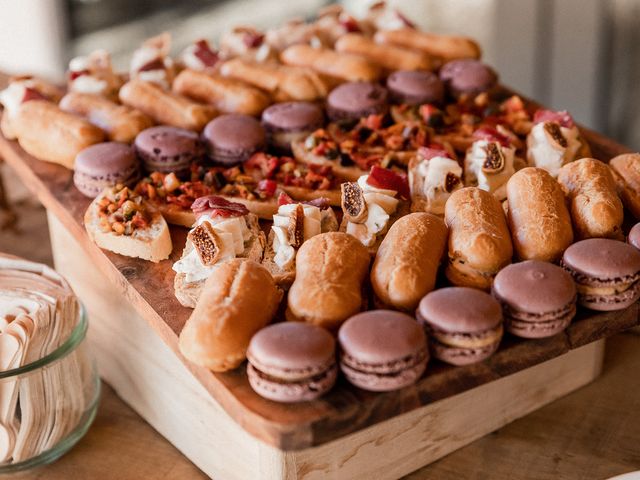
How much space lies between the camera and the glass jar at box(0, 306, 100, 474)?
1477 millimetres

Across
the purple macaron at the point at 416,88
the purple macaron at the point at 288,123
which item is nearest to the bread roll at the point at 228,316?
the purple macaron at the point at 288,123

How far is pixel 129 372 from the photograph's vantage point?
1721mm

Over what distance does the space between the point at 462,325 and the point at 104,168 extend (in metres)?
0.85

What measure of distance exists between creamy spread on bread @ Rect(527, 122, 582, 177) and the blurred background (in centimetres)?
163

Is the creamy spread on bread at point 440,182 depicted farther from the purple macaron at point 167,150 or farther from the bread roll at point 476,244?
the purple macaron at point 167,150

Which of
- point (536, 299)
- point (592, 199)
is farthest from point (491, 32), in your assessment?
point (536, 299)

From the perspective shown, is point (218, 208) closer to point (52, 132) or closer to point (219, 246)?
point (219, 246)

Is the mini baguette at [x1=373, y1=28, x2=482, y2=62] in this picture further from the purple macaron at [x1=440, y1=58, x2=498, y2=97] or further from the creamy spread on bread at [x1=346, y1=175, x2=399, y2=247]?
the creamy spread on bread at [x1=346, y1=175, x2=399, y2=247]

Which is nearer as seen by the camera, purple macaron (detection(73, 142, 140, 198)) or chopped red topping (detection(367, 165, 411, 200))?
chopped red topping (detection(367, 165, 411, 200))

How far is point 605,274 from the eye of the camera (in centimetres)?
130

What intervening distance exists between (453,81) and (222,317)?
3.65 feet

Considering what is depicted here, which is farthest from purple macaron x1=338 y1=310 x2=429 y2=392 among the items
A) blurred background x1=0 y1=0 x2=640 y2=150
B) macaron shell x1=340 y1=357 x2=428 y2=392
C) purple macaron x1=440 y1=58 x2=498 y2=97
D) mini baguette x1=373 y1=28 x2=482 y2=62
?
blurred background x1=0 y1=0 x2=640 y2=150

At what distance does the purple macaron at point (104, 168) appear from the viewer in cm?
→ 175

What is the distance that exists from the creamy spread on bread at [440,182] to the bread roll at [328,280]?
0.29 meters
